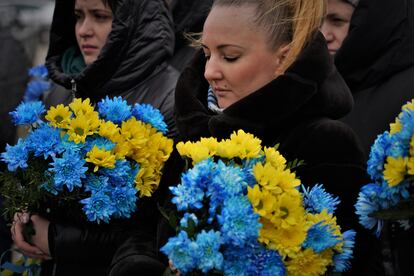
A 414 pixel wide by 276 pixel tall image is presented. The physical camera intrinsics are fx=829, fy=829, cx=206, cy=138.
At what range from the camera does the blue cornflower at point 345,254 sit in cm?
271

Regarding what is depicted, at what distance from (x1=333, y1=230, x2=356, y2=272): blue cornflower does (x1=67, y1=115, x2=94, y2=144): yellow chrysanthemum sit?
1.17 meters

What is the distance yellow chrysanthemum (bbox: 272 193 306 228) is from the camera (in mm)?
2533

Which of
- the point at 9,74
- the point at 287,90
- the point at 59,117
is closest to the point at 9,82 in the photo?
the point at 9,74

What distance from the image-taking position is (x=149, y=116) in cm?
355

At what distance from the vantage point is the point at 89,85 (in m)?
4.05

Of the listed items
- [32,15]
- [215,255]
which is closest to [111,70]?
[215,255]

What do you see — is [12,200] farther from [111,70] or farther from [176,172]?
[111,70]

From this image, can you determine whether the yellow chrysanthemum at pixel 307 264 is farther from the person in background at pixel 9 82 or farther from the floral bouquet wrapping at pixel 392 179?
the person in background at pixel 9 82

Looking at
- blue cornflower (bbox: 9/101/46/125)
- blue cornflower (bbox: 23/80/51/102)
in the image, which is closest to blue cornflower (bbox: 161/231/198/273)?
blue cornflower (bbox: 9/101/46/125)

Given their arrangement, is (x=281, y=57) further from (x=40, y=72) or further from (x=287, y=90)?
(x=40, y=72)

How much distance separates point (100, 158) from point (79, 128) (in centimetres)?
17

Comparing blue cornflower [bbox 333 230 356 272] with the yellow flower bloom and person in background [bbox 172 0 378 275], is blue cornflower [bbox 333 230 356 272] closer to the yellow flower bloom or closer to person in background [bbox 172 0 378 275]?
person in background [bbox 172 0 378 275]

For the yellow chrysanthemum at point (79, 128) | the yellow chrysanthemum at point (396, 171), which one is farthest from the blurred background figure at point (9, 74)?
the yellow chrysanthemum at point (396, 171)

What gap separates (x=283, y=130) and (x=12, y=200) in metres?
1.16
